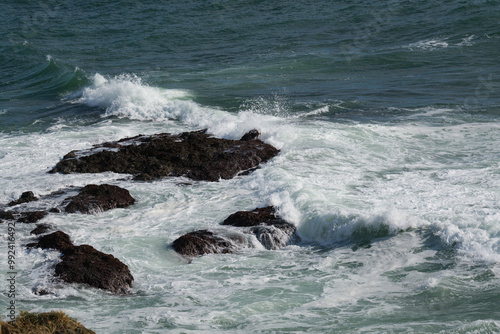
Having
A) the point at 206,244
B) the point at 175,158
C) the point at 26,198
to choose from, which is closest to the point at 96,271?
the point at 206,244

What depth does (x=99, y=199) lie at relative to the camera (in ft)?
42.7

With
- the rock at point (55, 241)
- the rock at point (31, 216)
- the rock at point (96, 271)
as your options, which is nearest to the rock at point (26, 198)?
the rock at point (31, 216)

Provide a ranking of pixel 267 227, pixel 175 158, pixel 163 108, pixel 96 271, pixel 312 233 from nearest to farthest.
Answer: pixel 96 271 → pixel 267 227 → pixel 312 233 → pixel 175 158 → pixel 163 108

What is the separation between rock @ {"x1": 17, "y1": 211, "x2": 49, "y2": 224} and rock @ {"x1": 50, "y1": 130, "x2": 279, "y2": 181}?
2592 millimetres

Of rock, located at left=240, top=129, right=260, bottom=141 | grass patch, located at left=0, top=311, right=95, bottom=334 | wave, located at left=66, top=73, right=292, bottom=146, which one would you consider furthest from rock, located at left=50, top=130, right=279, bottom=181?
grass patch, located at left=0, top=311, right=95, bottom=334

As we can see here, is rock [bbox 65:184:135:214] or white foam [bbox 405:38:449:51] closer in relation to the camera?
rock [bbox 65:184:135:214]

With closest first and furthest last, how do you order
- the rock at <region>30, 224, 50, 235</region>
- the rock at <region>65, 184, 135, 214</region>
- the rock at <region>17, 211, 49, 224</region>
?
1. the rock at <region>30, 224, 50, 235</region>
2. the rock at <region>17, 211, 49, 224</region>
3. the rock at <region>65, 184, 135, 214</region>

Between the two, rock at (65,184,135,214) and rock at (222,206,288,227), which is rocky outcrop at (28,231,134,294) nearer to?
rock at (65,184,135,214)

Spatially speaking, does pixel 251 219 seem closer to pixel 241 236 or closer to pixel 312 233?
pixel 241 236

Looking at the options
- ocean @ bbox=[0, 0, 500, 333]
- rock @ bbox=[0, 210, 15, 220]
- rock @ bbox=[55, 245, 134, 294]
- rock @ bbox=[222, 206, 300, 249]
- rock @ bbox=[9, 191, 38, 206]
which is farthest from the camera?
rock @ bbox=[9, 191, 38, 206]

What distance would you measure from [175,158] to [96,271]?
5.80 meters

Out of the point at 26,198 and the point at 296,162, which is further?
the point at 296,162

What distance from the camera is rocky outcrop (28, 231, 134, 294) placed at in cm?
969

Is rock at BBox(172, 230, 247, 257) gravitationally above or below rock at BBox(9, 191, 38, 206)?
below
